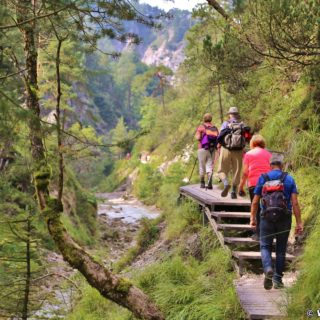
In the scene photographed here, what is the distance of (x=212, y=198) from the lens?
9055 millimetres

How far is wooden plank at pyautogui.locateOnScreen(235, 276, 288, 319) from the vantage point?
4980 mm

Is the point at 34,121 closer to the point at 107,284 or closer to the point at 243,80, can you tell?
the point at 107,284

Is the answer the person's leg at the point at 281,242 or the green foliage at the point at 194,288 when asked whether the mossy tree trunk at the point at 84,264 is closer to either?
the green foliage at the point at 194,288

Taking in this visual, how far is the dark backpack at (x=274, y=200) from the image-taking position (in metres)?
5.39

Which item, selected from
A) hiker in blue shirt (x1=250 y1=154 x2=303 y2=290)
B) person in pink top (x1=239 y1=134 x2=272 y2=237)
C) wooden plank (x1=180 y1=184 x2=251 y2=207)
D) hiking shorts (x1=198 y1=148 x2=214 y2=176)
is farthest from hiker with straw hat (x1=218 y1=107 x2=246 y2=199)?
hiker in blue shirt (x1=250 y1=154 x2=303 y2=290)

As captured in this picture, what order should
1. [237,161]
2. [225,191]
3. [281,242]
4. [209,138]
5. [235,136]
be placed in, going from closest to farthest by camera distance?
[281,242] → [235,136] → [237,161] → [225,191] → [209,138]

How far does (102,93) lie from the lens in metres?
107

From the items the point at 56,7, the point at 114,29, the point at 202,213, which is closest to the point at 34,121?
the point at 56,7

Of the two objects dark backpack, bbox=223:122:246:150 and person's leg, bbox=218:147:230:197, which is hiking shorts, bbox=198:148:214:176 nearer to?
person's leg, bbox=218:147:230:197

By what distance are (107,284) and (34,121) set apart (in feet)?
8.77

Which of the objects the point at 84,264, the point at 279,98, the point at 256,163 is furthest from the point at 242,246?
the point at 279,98

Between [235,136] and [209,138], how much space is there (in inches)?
53.0

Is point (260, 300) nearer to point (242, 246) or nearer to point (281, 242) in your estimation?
point (281, 242)

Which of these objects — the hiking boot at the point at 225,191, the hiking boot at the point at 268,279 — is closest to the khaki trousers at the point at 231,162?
the hiking boot at the point at 225,191
